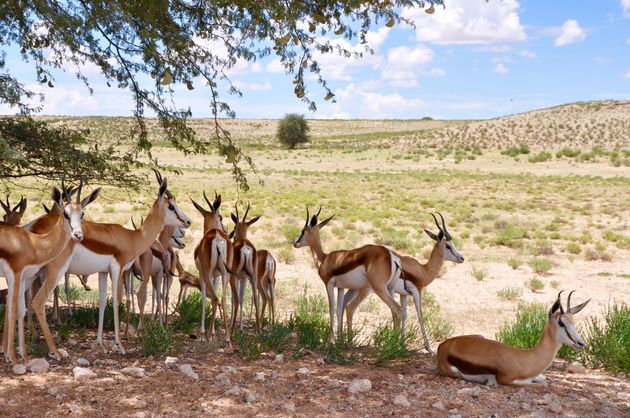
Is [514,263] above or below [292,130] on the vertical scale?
below

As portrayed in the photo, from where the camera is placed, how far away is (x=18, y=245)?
7.39 metres

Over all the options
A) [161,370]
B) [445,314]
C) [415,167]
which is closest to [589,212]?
[445,314]

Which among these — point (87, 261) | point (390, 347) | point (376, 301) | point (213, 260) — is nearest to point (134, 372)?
point (87, 261)

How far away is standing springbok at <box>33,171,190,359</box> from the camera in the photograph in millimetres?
7844

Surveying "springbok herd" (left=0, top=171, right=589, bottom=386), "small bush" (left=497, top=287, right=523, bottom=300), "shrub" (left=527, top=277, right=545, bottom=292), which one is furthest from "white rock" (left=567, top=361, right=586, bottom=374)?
"shrub" (left=527, top=277, right=545, bottom=292)

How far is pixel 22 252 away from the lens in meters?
7.41

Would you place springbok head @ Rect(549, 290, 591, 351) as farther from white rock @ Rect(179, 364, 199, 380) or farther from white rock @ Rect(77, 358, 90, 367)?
white rock @ Rect(77, 358, 90, 367)

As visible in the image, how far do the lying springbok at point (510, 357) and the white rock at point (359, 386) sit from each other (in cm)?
117

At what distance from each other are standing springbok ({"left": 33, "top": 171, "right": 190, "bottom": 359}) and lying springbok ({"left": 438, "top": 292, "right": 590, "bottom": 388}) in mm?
3681

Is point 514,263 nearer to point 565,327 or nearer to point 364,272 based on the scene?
point 364,272

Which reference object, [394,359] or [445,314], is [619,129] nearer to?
[445,314]

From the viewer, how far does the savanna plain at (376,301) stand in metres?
6.76

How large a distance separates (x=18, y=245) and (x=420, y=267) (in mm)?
5541

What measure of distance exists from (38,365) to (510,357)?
15.6ft
